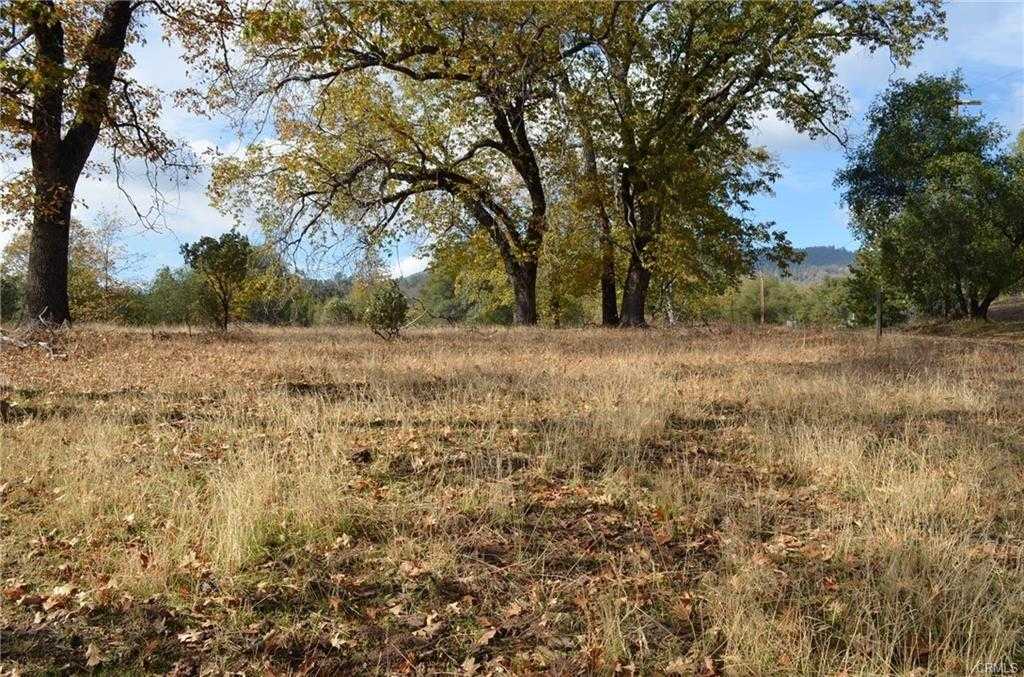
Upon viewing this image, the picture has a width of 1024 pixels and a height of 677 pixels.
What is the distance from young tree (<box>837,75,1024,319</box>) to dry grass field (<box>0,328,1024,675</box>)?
828 inches

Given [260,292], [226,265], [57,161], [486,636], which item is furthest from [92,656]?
[226,265]

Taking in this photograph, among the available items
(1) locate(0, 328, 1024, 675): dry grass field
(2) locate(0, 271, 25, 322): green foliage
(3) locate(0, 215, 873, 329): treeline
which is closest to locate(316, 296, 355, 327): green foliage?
(3) locate(0, 215, 873, 329): treeline

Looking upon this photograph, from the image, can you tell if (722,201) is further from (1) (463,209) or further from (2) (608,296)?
(1) (463,209)

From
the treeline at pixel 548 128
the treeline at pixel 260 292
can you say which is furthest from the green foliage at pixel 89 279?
the treeline at pixel 548 128

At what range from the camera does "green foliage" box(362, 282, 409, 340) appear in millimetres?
17094

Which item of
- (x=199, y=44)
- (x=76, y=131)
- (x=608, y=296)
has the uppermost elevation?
(x=199, y=44)

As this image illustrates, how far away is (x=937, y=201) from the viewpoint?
1025 inches

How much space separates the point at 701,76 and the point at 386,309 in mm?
11797

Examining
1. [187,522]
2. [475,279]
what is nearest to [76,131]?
[187,522]

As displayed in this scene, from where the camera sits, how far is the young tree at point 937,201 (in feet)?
83.6

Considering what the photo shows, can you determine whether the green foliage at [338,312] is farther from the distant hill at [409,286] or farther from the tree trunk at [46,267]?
the tree trunk at [46,267]

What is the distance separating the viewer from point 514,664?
326cm

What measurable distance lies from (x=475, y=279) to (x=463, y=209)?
35.8 ft

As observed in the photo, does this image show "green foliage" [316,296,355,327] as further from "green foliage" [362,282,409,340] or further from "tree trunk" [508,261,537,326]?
"tree trunk" [508,261,537,326]
